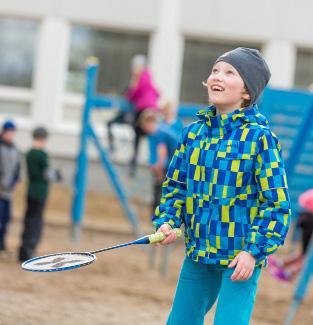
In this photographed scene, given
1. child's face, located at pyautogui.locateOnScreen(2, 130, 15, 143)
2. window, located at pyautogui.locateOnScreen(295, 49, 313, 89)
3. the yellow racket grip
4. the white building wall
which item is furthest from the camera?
window, located at pyautogui.locateOnScreen(295, 49, 313, 89)

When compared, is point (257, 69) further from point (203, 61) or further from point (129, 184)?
point (203, 61)

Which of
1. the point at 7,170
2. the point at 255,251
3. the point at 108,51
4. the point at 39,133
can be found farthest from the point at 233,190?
the point at 108,51

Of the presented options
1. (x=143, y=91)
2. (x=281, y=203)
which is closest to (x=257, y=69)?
(x=281, y=203)

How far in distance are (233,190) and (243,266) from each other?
33 centimetres

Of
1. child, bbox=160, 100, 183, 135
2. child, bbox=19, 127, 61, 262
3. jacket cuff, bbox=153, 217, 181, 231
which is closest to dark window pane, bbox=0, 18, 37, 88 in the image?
child, bbox=160, 100, 183, 135

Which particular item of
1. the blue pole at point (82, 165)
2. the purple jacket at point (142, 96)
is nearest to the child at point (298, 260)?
the blue pole at point (82, 165)

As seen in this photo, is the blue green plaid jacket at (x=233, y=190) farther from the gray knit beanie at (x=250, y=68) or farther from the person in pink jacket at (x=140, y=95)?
the person in pink jacket at (x=140, y=95)

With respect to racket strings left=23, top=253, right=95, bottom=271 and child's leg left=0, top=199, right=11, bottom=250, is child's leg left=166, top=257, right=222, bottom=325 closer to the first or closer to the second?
racket strings left=23, top=253, right=95, bottom=271

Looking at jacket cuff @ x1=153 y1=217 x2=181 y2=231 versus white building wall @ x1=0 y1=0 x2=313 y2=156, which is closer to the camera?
jacket cuff @ x1=153 y1=217 x2=181 y2=231

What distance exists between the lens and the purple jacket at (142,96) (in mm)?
14680

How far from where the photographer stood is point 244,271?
436 cm

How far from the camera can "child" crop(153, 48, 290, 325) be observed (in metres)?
4.41

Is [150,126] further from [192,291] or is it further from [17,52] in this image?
[192,291]

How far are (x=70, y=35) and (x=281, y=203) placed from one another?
16.1m
